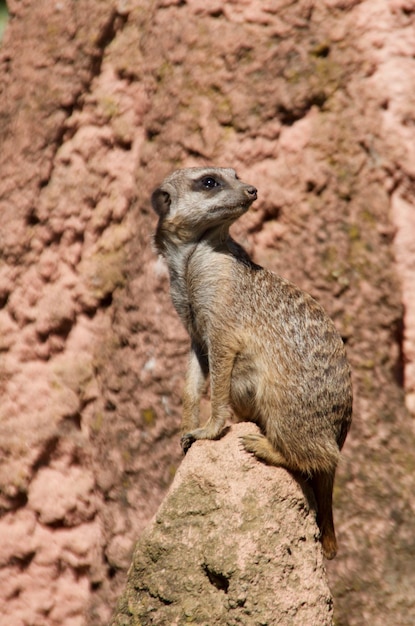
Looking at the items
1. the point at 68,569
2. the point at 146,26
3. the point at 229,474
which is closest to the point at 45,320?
the point at 68,569

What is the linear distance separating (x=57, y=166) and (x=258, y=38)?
45.4 inches

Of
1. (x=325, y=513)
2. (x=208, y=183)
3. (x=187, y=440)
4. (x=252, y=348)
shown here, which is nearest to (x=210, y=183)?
(x=208, y=183)

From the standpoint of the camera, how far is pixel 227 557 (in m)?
2.25

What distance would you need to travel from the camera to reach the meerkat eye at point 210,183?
2.85 meters

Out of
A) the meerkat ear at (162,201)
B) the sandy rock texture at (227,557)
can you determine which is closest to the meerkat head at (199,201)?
the meerkat ear at (162,201)

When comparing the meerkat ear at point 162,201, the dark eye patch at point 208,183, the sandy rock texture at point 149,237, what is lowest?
the sandy rock texture at point 149,237

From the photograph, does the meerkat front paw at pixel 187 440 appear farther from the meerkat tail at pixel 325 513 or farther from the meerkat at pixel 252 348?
the meerkat tail at pixel 325 513

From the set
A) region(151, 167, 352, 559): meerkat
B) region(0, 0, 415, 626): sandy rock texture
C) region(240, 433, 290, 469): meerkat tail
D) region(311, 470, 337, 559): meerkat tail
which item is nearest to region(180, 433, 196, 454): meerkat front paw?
region(151, 167, 352, 559): meerkat

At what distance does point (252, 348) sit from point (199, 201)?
54 centimetres

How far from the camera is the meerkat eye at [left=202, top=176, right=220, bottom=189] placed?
285 cm

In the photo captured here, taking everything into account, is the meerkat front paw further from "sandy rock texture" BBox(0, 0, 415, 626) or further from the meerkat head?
"sandy rock texture" BBox(0, 0, 415, 626)

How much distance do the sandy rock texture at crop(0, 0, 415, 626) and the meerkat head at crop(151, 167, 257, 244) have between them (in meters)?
0.90

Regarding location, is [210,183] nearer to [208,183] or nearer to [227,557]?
[208,183]

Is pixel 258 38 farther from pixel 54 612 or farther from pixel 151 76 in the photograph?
pixel 54 612
